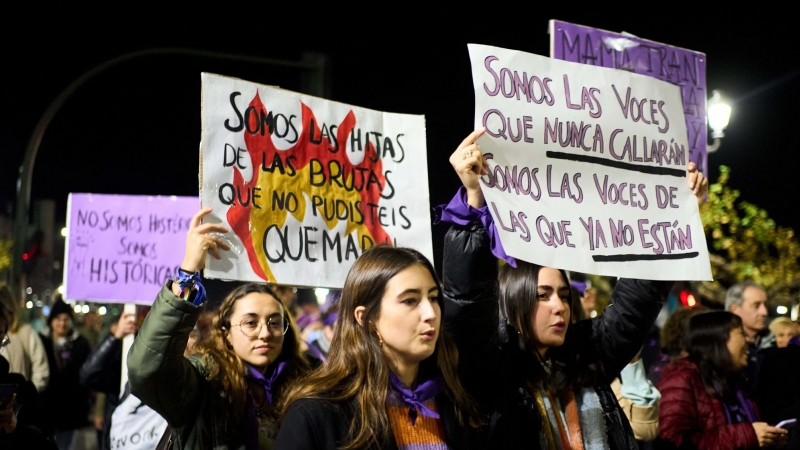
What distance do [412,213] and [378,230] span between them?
0.20 metres

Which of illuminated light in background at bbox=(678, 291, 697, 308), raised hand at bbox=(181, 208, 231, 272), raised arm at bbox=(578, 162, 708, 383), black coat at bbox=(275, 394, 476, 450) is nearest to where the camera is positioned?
black coat at bbox=(275, 394, 476, 450)

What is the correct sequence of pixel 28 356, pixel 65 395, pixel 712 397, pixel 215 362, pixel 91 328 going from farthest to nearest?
pixel 91 328 < pixel 65 395 < pixel 28 356 < pixel 712 397 < pixel 215 362

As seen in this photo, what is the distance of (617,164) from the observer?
3.80 metres

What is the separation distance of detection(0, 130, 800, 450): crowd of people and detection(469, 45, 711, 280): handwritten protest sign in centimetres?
13

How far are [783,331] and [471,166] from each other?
18.5 ft

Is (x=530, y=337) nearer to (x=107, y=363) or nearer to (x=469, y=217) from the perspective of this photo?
(x=469, y=217)

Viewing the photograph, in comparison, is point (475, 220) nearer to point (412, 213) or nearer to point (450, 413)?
point (450, 413)

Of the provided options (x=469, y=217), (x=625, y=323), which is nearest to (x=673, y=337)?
(x=625, y=323)

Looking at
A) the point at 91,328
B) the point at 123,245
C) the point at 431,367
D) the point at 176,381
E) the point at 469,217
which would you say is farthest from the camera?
the point at 91,328

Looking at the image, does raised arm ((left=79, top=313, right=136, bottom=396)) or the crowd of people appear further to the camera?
raised arm ((left=79, top=313, right=136, bottom=396))

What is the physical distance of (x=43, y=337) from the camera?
7.98 meters

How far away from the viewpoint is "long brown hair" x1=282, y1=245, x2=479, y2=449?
2.80m

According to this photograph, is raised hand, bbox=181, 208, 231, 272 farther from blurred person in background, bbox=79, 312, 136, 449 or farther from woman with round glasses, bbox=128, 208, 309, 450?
blurred person in background, bbox=79, 312, 136, 449

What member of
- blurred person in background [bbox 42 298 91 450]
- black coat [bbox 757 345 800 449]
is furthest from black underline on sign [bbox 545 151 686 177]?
blurred person in background [bbox 42 298 91 450]
